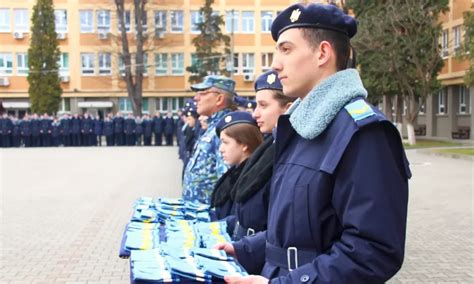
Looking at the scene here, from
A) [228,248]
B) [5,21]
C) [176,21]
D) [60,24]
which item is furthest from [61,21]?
[228,248]

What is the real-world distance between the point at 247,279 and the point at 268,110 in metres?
1.65

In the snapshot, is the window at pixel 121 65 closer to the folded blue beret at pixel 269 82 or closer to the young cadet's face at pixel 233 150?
the young cadet's face at pixel 233 150

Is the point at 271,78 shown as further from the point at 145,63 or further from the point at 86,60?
the point at 86,60

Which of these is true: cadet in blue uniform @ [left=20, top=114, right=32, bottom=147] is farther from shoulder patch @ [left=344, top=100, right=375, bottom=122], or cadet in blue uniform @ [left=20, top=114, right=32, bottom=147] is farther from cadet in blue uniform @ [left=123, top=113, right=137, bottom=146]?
shoulder patch @ [left=344, top=100, right=375, bottom=122]

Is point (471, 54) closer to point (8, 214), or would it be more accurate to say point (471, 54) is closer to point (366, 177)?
point (8, 214)

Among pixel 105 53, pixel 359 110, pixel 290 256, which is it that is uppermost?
pixel 105 53

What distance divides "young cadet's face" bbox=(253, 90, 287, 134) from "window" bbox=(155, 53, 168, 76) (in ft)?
168

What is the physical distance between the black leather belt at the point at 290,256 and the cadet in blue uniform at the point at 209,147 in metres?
2.98

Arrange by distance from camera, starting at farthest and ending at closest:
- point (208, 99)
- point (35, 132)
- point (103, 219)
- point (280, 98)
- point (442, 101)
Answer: point (442, 101)
point (35, 132)
point (103, 219)
point (208, 99)
point (280, 98)

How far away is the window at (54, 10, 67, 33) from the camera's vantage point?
53.3m

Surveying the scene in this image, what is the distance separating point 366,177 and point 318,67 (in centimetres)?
49

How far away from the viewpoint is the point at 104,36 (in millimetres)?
53125

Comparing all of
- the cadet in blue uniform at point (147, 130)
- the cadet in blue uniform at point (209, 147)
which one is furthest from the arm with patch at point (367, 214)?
the cadet in blue uniform at point (147, 130)

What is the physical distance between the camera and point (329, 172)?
6.52 ft
